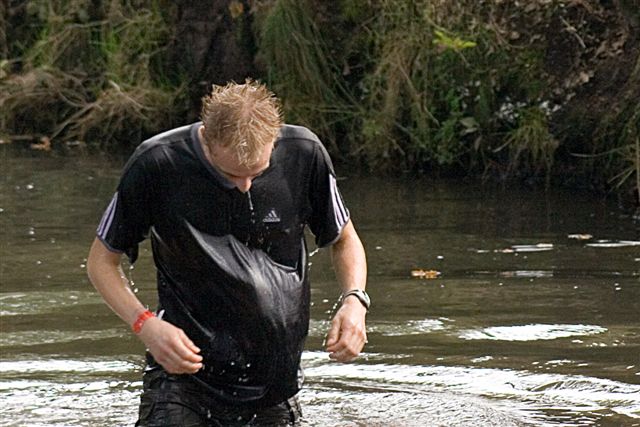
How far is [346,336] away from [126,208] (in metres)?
0.89

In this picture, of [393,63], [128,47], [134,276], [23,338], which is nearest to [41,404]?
[23,338]

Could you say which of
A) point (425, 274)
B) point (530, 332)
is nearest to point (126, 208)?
point (530, 332)

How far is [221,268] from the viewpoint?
5.11 metres

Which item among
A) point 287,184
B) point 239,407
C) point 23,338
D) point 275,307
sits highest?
point 287,184

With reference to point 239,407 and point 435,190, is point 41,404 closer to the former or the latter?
point 239,407

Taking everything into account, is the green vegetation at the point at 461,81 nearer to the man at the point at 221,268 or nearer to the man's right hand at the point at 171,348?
the man at the point at 221,268

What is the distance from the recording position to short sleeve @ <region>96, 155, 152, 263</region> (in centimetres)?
511

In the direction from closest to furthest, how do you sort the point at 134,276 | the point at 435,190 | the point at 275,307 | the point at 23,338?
the point at 275,307 < the point at 23,338 < the point at 134,276 < the point at 435,190

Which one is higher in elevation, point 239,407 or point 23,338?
point 239,407

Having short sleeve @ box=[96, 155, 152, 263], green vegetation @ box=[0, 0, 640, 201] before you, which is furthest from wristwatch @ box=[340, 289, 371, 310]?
green vegetation @ box=[0, 0, 640, 201]

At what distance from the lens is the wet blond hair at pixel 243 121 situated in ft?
15.8

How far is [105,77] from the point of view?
19.4 meters

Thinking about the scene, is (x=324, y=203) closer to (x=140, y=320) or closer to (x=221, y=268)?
(x=221, y=268)

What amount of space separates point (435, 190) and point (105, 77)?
255 inches
